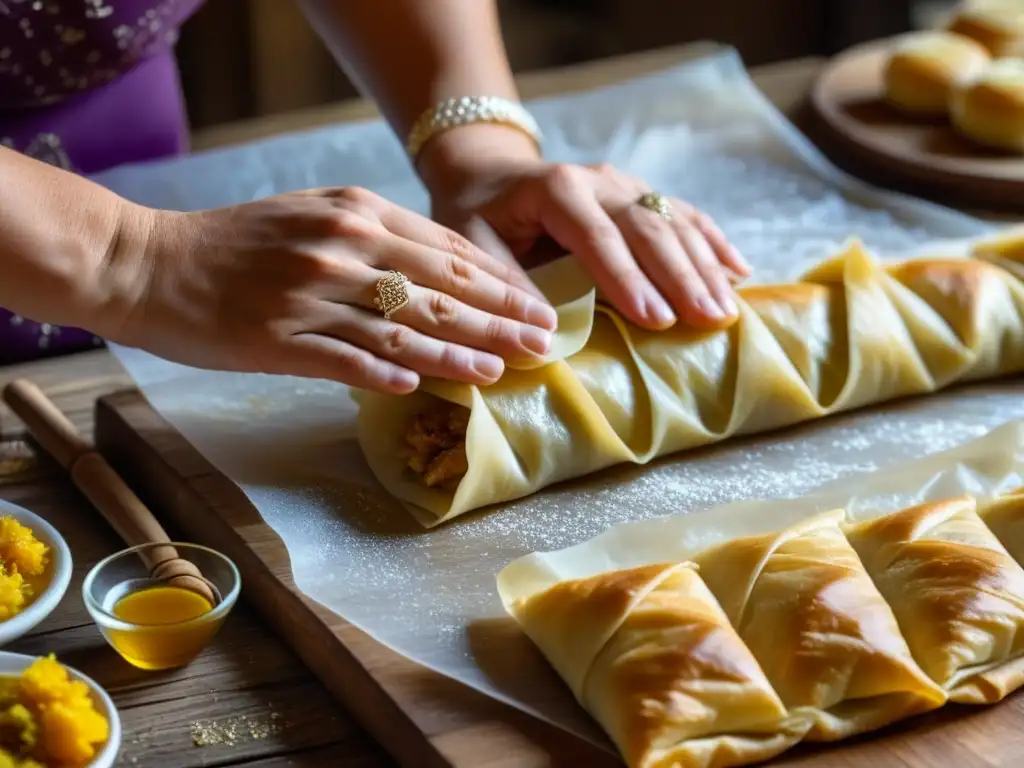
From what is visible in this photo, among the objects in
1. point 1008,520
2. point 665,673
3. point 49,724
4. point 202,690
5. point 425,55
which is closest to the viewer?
point 49,724

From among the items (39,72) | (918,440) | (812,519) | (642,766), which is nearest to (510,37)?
(39,72)

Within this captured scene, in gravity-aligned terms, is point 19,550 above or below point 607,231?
below

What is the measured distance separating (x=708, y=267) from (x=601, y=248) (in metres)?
0.17

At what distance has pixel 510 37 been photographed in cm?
563

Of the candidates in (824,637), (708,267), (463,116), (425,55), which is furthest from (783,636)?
(425,55)

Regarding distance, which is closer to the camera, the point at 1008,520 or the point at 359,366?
the point at 1008,520

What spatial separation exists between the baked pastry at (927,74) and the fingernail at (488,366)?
1622 mm

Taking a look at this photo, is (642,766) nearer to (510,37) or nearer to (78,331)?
(78,331)

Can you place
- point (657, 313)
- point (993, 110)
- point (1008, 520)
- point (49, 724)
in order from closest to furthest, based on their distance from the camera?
point (49, 724), point (1008, 520), point (657, 313), point (993, 110)

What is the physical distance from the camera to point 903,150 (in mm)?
2857

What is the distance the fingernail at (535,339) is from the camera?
5.98 ft

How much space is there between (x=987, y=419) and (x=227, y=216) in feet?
3.95

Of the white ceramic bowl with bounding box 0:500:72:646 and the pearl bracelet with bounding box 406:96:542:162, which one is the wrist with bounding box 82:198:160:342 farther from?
the pearl bracelet with bounding box 406:96:542:162

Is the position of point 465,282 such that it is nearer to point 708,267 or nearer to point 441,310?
point 441,310
